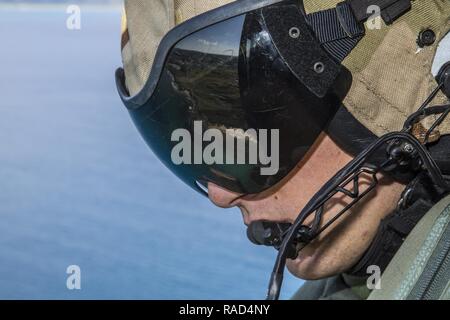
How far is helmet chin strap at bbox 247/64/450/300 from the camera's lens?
3.97 ft

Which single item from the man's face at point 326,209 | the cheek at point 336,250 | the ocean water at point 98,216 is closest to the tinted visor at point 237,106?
the man's face at point 326,209

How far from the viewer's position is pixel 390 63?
1265mm

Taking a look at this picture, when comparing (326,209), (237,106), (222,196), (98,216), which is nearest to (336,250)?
(326,209)

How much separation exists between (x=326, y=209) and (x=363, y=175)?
0.08m

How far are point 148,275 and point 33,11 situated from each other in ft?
12.6

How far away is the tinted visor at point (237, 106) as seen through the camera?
4.12ft

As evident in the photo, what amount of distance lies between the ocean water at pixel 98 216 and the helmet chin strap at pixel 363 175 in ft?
3.95

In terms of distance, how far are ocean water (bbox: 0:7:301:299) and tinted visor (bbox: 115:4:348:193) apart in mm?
1154

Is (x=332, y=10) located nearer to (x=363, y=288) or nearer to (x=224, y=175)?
(x=224, y=175)

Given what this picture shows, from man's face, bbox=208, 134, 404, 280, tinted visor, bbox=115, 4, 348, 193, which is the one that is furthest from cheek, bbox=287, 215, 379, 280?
tinted visor, bbox=115, 4, 348, 193

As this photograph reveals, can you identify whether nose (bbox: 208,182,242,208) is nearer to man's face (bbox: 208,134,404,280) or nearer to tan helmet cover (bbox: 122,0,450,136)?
man's face (bbox: 208,134,404,280)

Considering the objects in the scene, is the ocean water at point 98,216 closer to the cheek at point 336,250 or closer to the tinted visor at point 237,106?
the cheek at point 336,250

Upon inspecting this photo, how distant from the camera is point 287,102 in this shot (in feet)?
4.17

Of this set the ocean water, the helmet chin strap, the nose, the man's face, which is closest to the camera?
the helmet chin strap
